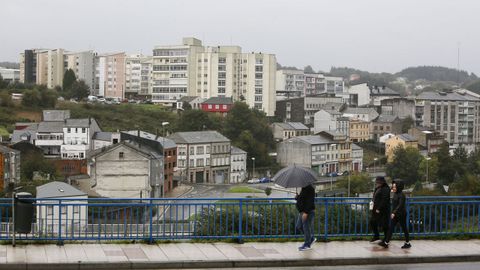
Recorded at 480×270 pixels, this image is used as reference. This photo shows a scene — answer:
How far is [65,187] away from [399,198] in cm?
3323

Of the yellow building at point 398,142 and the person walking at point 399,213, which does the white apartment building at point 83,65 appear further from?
the person walking at point 399,213

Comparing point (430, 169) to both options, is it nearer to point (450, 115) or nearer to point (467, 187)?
point (467, 187)

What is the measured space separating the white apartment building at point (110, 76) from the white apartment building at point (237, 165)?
173ft

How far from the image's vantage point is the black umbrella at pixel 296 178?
13414 mm

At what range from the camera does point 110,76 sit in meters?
140

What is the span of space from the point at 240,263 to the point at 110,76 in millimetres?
130025

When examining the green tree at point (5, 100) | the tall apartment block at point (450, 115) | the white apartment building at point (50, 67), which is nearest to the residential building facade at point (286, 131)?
the tall apartment block at point (450, 115)

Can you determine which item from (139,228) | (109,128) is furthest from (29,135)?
(139,228)

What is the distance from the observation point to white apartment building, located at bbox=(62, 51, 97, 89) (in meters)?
138

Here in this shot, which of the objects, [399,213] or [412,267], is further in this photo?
[399,213]

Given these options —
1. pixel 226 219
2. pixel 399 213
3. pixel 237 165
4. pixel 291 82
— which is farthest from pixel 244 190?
pixel 291 82

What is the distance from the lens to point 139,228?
1428 cm

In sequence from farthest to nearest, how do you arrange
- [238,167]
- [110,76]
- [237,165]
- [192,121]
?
[110,76], [192,121], [238,167], [237,165]

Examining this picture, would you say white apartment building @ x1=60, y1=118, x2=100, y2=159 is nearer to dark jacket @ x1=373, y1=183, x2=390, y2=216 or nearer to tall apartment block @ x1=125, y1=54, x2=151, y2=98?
tall apartment block @ x1=125, y1=54, x2=151, y2=98
